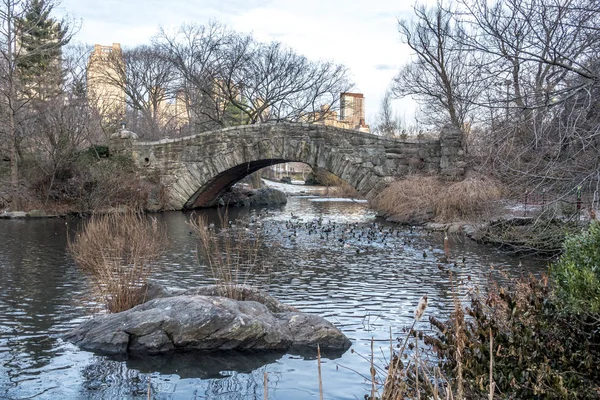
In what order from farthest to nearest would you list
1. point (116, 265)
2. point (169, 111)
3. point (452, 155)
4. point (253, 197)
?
point (169, 111) → point (253, 197) → point (452, 155) → point (116, 265)

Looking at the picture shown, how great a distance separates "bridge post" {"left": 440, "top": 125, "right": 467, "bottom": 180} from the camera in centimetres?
1653

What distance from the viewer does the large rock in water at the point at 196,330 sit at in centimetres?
527

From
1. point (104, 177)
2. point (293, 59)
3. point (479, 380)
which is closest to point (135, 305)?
point (479, 380)

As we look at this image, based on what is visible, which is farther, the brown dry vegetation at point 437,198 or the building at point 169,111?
the building at point 169,111

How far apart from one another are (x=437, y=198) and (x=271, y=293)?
8767 millimetres

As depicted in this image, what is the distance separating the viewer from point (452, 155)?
55.1 feet

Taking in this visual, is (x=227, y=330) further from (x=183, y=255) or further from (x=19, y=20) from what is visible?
(x=19, y=20)

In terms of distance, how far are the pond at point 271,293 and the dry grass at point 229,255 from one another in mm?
269

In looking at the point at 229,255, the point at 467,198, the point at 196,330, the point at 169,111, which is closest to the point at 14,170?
the point at 467,198

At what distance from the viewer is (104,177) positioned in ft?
63.1

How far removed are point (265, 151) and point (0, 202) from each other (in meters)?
8.52

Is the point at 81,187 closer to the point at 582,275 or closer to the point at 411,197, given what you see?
the point at 411,197

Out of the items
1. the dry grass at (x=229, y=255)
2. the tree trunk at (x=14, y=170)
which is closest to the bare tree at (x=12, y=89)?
the tree trunk at (x=14, y=170)

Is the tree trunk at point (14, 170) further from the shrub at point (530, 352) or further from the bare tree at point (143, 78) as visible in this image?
the shrub at point (530, 352)
